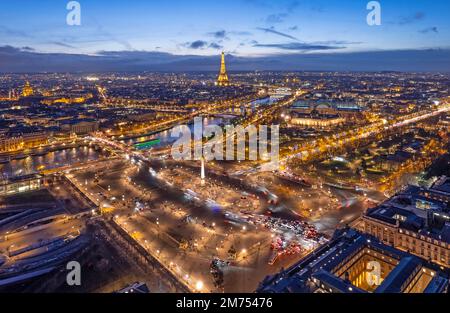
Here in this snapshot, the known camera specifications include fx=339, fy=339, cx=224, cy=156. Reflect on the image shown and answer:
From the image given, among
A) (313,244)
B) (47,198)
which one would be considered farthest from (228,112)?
(313,244)

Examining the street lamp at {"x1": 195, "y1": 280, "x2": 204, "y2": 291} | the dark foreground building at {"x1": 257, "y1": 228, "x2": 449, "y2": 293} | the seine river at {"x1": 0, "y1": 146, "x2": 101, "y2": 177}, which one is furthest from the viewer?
the seine river at {"x1": 0, "y1": 146, "x2": 101, "y2": 177}

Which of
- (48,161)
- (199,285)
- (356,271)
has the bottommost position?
(199,285)

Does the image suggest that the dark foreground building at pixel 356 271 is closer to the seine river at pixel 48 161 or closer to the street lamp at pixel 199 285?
the street lamp at pixel 199 285

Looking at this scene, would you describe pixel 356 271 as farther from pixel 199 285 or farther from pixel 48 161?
pixel 48 161

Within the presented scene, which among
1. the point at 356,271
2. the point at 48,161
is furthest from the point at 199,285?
the point at 48,161

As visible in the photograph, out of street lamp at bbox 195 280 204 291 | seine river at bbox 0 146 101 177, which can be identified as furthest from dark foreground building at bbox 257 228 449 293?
seine river at bbox 0 146 101 177

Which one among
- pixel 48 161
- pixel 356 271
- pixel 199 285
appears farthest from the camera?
pixel 48 161

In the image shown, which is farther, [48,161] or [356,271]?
[48,161]

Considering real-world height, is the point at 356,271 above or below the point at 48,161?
below

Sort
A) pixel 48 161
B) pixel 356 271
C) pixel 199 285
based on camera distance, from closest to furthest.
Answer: pixel 199 285 < pixel 356 271 < pixel 48 161

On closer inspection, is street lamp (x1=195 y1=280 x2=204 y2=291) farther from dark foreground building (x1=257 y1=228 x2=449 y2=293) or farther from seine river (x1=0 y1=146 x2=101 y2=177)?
seine river (x1=0 y1=146 x2=101 y2=177)

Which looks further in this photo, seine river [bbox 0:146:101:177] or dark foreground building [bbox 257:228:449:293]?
seine river [bbox 0:146:101:177]
